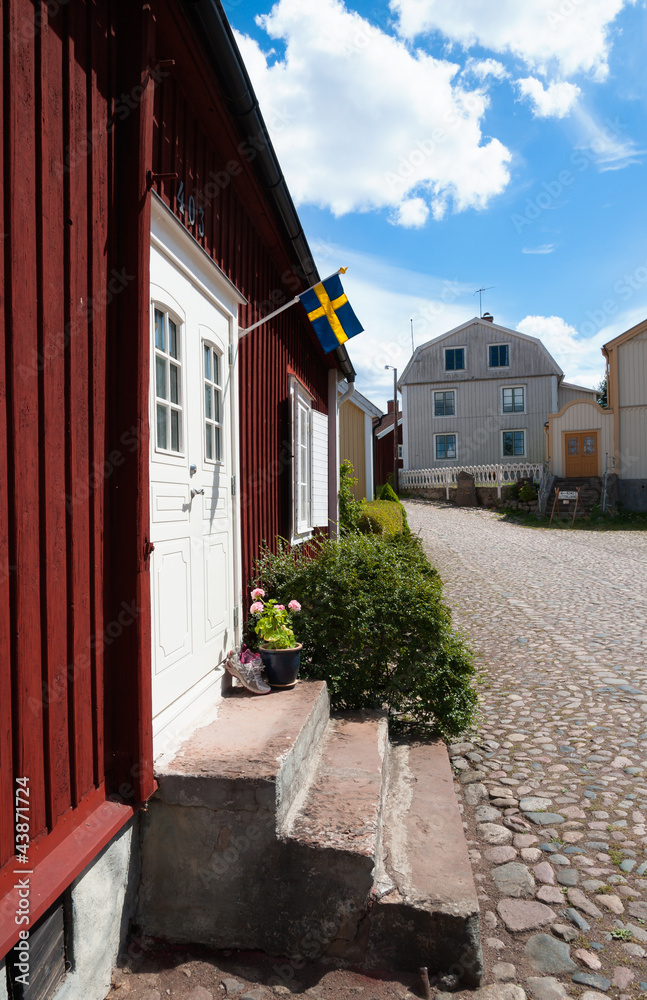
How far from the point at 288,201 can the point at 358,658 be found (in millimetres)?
3386

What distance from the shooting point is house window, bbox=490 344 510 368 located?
31062 millimetres

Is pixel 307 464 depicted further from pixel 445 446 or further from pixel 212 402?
pixel 445 446

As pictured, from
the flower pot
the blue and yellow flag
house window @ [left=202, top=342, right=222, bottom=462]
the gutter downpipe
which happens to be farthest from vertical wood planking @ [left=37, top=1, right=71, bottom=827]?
the blue and yellow flag

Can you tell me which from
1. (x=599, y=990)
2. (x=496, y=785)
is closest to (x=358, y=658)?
(x=496, y=785)

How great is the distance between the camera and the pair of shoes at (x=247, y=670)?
3.85 metres

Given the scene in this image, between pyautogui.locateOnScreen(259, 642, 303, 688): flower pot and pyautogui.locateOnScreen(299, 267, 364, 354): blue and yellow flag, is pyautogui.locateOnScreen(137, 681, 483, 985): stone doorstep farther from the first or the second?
pyautogui.locateOnScreen(299, 267, 364, 354): blue and yellow flag

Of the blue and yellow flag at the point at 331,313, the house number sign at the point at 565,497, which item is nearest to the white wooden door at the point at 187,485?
the blue and yellow flag at the point at 331,313

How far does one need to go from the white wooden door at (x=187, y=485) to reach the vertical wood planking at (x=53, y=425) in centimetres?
75

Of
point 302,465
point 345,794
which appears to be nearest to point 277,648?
point 345,794

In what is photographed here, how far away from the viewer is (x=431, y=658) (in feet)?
14.2

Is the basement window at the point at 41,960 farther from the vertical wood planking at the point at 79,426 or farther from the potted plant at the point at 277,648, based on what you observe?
the potted plant at the point at 277,648

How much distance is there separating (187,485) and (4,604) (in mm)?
1628

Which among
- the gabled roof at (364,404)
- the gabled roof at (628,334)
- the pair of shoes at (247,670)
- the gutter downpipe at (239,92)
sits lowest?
the pair of shoes at (247,670)

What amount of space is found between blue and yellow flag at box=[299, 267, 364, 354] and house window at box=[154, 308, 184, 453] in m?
2.24
